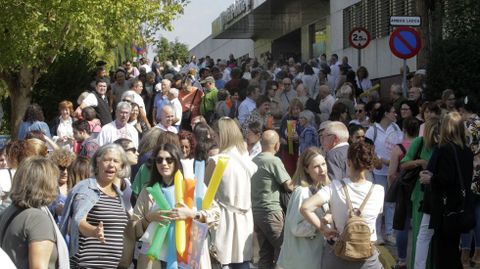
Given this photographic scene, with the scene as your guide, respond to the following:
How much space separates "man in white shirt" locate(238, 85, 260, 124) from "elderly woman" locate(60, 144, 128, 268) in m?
9.78

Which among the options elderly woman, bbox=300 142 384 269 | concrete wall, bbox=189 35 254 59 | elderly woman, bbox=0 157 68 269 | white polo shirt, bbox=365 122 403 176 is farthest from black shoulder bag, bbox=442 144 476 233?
concrete wall, bbox=189 35 254 59

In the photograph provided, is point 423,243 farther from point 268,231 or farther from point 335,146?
point 268,231

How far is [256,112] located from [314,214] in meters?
8.14

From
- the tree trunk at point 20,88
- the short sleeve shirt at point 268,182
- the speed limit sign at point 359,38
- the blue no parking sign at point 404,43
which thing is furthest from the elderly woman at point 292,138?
the tree trunk at point 20,88

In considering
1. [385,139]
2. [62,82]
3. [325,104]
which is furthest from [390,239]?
[62,82]

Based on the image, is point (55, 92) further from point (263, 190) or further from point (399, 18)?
point (263, 190)

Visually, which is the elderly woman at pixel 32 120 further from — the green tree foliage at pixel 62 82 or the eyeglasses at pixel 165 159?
the green tree foliage at pixel 62 82

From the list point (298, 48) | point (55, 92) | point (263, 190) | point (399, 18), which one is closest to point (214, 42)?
point (298, 48)

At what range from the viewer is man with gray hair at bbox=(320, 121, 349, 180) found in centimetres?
1051

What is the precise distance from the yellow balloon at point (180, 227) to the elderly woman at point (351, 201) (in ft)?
2.99

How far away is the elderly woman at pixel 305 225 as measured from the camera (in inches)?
325

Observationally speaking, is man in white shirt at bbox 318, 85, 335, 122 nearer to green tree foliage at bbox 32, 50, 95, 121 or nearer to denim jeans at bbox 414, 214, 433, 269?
green tree foliage at bbox 32, 50, 95, 121

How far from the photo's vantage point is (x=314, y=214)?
795 centimetres

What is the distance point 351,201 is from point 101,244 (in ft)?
6.21
